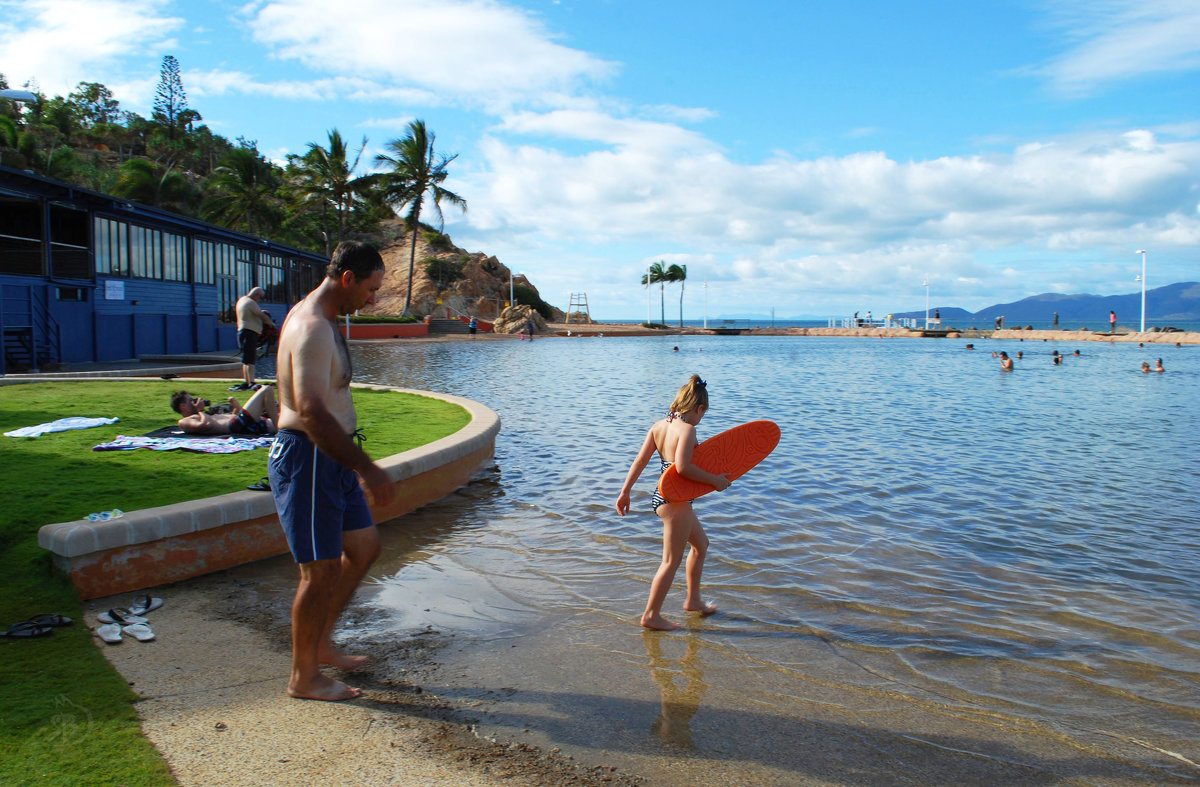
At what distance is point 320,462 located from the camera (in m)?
3.37

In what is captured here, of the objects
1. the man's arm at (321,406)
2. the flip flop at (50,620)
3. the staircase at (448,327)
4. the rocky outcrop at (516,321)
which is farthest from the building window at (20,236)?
the rocky outcrop at (516,321)

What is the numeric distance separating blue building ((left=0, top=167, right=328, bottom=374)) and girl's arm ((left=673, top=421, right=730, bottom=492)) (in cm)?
1701

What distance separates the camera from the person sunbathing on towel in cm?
835

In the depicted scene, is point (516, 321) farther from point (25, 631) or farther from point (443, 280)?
point (25, 631)

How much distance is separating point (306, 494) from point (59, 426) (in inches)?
271

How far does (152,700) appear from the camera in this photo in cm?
342

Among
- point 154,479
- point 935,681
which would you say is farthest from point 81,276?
point 935,681

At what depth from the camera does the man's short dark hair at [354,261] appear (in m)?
3.51

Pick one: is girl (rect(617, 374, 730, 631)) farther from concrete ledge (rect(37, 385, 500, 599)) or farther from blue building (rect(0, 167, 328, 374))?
blue building (rect(0, 167, 328, 374))

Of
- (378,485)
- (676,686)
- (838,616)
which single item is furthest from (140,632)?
(838,616)

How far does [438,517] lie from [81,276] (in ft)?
58.3

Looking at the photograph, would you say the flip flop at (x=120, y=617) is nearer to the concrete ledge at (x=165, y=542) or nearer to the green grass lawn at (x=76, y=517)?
the green grass lawn at (x=76, y=517)

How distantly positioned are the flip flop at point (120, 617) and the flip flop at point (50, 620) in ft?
0.73

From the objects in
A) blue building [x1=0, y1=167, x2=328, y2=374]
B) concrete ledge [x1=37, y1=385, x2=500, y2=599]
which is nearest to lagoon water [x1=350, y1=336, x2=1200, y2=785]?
concrete ledge [x1=37, y1=385, x2=500, y2=599]
